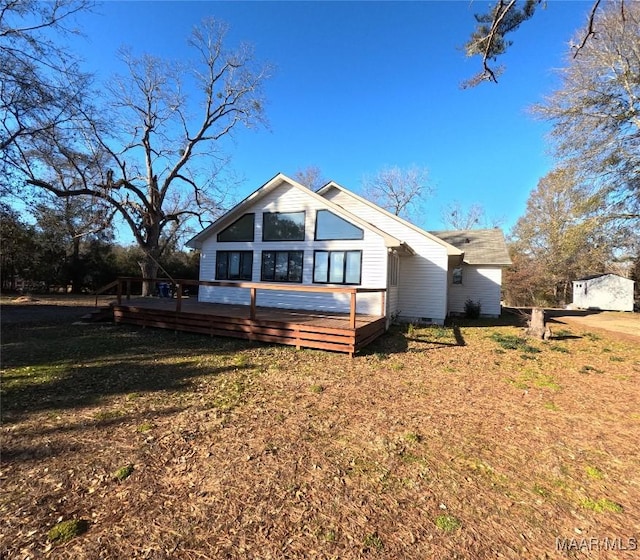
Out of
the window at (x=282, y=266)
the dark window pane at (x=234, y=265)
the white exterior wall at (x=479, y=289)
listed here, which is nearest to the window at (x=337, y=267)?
the window at (x=282, y=266)

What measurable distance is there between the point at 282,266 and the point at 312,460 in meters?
9.82

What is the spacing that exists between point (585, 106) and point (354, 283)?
13562 millimetres

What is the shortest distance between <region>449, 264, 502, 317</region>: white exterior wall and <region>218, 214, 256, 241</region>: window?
35.9 ft

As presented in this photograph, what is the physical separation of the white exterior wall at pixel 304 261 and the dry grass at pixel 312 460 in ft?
16.4

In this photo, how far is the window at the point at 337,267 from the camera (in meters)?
11.7

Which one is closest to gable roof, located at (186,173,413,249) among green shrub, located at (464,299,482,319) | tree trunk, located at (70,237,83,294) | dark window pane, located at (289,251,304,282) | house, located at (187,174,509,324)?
house, located at (187,174,509,324)

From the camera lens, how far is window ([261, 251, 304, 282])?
41.3 feet

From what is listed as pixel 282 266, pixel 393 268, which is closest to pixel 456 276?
pixel 393 268

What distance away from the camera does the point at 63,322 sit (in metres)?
11.1

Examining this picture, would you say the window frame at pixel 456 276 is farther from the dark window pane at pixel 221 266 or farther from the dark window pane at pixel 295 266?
the dark window pane at pixel 221 266

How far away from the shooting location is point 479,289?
57.8 feet

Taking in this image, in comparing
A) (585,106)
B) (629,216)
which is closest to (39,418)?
(585,106)

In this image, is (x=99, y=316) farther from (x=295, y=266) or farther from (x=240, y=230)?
(x=295, y=266)

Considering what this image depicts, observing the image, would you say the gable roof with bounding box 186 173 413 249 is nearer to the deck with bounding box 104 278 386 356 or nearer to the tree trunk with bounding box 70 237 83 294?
the deck with bounding box 104 278 386 356
